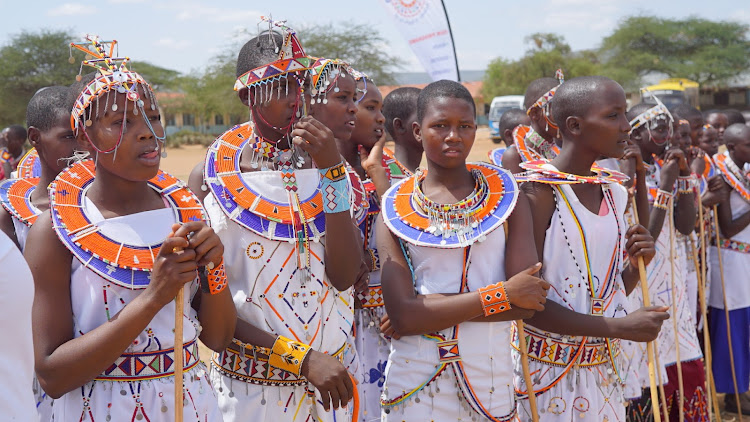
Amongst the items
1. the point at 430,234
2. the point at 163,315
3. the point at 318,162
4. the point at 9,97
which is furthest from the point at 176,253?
the point at 9,97

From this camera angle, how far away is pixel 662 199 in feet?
16.5

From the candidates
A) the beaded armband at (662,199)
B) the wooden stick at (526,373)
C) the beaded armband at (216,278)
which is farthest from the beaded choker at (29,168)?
the beaded armband at (662,199)

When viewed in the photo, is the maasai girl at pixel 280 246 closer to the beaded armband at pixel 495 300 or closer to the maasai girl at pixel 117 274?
the maasai girl at pixel 117 274

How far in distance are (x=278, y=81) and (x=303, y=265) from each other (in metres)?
0.75

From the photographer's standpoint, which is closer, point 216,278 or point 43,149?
point 216,278

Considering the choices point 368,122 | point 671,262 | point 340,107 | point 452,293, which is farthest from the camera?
point 671,262

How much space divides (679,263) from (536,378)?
2.89 m

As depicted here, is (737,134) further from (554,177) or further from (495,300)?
(495,300)

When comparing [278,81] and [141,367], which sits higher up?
[278,81]

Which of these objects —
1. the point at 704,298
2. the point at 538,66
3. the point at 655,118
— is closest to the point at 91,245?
the point at 655,118

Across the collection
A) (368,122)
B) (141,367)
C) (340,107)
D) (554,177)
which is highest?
(340,107)

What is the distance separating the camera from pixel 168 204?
101 inches

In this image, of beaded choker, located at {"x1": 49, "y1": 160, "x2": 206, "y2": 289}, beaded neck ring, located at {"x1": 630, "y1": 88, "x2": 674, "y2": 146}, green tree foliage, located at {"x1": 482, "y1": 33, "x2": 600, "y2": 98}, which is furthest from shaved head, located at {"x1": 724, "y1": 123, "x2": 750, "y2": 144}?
green tree foliage, located at {"x1": 482, "y1": 33, "x2": 600, "y2": 98}

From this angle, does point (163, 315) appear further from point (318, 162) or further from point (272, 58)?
point (272, 58)
